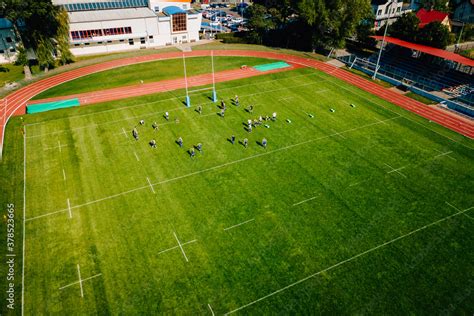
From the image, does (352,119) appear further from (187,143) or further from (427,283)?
(427,283)

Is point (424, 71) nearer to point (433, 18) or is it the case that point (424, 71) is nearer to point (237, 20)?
point (433, 18)

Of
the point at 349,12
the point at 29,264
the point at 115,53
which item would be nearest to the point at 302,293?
the point at 29,264

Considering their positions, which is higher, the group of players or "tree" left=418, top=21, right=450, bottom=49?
"tree" left=418, top=21, right=450, bottom=49

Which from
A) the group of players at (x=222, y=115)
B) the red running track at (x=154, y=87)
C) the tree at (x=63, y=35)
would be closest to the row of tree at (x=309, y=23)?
the red running track at (x=154, y=87)

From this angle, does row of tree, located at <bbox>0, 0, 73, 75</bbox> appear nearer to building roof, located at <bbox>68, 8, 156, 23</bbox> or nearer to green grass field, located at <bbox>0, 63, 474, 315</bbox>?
building roof, located at <bbox>68, 8, 156, 23</bbox>

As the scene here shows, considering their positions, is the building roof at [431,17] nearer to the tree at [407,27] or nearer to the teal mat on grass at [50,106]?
the tree at [407,27]

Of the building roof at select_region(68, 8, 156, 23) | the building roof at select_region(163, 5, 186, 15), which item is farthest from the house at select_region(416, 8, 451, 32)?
the building roof at select_region(68, 8, 156, 23)
